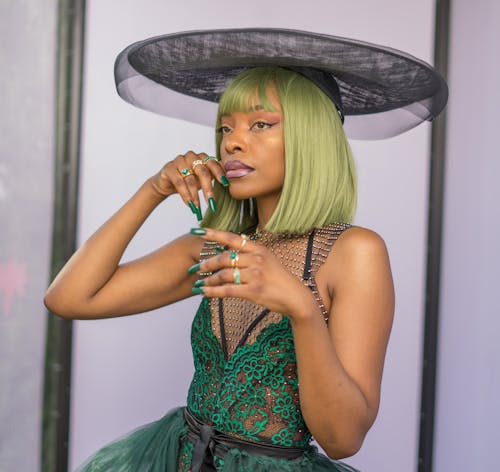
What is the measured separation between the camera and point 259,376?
63.6 inches

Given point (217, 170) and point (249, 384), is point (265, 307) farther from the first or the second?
point (217, 170)

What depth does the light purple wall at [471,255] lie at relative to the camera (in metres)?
2.78

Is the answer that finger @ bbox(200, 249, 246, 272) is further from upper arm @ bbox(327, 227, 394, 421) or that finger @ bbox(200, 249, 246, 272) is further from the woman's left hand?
upper arm @ bbox(327, 227, 394, 421)

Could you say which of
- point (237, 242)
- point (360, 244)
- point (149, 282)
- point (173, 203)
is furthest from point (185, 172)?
point (173, 203)

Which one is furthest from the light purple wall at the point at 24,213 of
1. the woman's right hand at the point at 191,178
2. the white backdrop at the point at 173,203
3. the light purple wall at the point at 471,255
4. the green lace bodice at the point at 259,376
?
the light purple wall at the point at 471,255

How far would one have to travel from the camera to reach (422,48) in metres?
2.94

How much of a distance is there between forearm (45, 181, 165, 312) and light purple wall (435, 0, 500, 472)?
4.65ft

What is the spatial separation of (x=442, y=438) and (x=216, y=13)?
1.78 metres

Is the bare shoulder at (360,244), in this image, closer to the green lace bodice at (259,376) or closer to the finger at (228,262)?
the green lace bodice at (259,376)

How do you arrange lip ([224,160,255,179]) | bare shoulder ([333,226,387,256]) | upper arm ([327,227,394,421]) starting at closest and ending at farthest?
upper arm ([327,227,394,421])
bare shoulder ([333,226,387,256])
lip ([224,160,255,179])

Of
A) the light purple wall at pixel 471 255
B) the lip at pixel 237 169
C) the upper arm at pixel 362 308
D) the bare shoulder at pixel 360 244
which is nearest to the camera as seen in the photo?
the upper arm at pixel 362 308

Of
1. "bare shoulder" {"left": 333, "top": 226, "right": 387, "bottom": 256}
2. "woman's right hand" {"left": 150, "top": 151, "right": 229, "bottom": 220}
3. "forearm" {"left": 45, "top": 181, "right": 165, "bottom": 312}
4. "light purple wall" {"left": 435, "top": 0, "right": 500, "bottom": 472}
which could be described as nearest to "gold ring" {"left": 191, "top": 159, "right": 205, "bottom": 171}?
"woman's right hand" {"left": 150, "top": 151, "right": 229, "bottom": 220}

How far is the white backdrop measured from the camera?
2.88m

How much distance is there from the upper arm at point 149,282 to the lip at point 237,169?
289 mm
